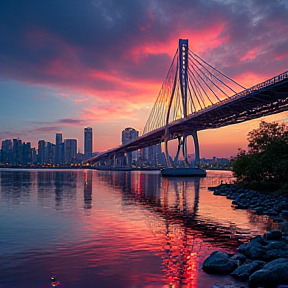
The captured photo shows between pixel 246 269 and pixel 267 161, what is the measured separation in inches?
949

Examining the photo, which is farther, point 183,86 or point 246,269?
point 183,86

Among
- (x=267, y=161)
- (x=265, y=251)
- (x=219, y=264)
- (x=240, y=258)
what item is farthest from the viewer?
(x=267, y=161)

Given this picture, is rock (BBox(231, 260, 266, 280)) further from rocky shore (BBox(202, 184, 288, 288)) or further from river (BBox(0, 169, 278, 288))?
river (BBox(0, 169, 278, 288))

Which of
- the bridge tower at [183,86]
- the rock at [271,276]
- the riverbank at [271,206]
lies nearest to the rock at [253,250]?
the rock at [271,276]

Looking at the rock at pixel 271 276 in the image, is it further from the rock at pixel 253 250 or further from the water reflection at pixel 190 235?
the rock at pixel 253 250

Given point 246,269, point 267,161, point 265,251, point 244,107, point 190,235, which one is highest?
point 244,107

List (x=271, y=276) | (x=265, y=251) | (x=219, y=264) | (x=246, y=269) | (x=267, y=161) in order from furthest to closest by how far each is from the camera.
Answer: (x=267, y=161) → (x=265, y=251) → (x=219, y=264) → (x=246, y=269) → (x=271, y=276)

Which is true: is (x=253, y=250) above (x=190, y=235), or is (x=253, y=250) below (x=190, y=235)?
above

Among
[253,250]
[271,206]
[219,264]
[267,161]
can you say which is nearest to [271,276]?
[219,264]

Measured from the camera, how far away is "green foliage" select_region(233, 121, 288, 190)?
99.9ft

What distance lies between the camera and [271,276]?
27.8 ft

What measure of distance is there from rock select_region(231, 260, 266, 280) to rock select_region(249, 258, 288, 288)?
0.45 meters

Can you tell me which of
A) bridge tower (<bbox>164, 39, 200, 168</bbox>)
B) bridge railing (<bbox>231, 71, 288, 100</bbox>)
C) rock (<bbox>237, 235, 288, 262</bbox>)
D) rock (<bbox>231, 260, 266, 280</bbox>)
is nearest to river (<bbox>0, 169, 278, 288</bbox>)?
rock (<bbox>231, 260, 266, 280</bbox>)

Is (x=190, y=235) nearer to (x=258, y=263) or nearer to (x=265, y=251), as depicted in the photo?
(x=265, y=251)
